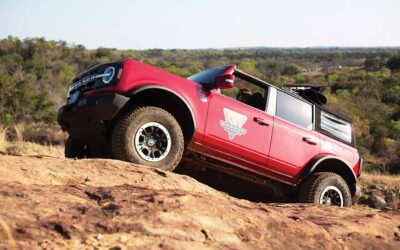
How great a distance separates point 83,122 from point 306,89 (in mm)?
3462

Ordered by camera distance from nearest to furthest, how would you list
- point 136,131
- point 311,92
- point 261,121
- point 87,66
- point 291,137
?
point 136,131
point 261,121
point 291,137
point 311,92
point 87,66

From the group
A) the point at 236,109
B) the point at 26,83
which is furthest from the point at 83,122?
the point at 26,83

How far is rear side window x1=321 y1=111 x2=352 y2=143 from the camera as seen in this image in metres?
7.02

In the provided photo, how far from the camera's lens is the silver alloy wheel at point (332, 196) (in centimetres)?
649

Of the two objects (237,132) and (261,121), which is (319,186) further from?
(237,132)

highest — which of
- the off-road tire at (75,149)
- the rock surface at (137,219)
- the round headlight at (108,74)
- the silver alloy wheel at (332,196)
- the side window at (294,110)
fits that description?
the round headlight at (108,74)

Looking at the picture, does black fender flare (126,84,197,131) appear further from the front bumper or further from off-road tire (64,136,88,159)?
off-road tire (64,136,88,159)

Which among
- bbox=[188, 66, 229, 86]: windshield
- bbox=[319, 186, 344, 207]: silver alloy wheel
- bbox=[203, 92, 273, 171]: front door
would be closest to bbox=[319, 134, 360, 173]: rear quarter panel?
bbox=[319, 186, 344, 207]: silver alloy wheel

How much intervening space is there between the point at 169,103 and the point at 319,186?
2.37m

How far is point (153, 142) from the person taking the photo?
5.11m

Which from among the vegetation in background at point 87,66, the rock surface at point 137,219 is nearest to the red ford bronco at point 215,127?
the rock surface at point 137,219

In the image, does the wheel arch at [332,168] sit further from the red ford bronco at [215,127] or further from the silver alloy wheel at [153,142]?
the silver alloy wheel at [153,142]

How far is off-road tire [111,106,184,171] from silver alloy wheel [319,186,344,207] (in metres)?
2.43

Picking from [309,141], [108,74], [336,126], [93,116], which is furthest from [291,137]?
[93,116]
